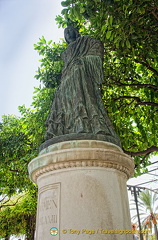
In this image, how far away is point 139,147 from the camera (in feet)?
26.1

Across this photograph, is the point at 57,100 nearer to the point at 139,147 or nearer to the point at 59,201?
the point at 59,201

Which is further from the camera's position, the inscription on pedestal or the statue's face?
the statue's face

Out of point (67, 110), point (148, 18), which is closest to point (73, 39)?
point (148, 18)

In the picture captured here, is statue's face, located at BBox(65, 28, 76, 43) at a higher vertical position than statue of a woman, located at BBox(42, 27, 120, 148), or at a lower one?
higher

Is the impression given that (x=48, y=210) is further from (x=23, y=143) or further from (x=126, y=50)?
(x=23, y=143)

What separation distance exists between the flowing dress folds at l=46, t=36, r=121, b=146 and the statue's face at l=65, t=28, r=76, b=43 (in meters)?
0.44

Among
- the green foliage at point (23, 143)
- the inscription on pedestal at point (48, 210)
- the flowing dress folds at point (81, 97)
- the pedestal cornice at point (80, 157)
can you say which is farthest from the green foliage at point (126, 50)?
the inscription on pedestal at point (48, 210)

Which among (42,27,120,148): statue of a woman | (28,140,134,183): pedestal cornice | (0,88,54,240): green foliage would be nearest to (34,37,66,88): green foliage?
(0,88,54,240): green foliage

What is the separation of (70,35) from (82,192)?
3.90 metres

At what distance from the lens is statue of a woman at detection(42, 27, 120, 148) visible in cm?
363

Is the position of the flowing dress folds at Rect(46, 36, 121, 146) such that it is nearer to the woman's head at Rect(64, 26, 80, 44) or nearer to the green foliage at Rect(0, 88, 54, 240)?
the woman's head at Rect(64, 26, 80, 44)

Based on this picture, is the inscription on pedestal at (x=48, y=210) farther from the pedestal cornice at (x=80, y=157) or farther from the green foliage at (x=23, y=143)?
the green foliage at (x=23, y=143)

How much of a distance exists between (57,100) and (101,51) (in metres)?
1.39

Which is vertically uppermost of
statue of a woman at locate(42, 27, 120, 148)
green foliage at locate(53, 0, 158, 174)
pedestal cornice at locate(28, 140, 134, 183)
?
green foliage at locate(53, 0, 158, 174)
